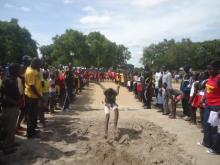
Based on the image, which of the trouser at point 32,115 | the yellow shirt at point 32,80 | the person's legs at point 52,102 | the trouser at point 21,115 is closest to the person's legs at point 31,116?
the trouser at point 32,115

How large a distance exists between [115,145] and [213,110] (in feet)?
7.88

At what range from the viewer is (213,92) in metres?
7.24

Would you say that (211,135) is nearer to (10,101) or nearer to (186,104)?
(186,104)

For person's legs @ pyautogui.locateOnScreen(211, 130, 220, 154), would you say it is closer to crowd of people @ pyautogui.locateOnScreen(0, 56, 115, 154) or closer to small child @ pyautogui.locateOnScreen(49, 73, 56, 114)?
crowd of people @ pyautogui.locateOnScreen(0, 56, 115, 154)

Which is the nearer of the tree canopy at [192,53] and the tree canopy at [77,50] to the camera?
the tree canopy at [77,50]

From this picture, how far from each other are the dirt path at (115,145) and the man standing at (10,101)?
1.15 feet

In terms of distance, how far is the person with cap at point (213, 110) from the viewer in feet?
23.4

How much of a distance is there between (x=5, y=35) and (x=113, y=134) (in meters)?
48.4

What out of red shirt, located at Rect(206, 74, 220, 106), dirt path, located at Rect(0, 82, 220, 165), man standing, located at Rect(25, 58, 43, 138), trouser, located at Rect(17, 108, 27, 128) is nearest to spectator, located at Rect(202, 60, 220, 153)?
red shirt, located at Rect(206, 74, 220, 106)

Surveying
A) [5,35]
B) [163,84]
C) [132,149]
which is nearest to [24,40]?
[5,35]

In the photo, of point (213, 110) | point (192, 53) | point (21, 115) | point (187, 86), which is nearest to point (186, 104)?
point (187, 86)

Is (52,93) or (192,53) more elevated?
(192,53)

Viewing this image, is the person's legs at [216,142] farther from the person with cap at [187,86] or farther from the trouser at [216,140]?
the person with cap at [187,86]

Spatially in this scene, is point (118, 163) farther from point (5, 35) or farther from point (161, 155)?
point (5, 35)
